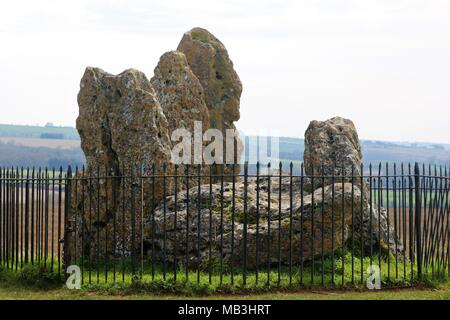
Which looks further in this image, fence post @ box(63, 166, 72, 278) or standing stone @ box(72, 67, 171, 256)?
standing stone @ box(72, 67, 171, 256)

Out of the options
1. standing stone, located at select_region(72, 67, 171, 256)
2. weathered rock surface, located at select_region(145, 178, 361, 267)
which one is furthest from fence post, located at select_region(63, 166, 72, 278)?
weathered rock surface, located at select_region(145, 178, 361, 267)

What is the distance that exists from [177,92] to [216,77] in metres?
2.97

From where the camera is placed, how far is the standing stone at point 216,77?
22094mm

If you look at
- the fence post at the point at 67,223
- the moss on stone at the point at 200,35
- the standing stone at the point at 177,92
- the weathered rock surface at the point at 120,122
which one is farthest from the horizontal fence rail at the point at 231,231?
the moss on stone at the point at 200,35

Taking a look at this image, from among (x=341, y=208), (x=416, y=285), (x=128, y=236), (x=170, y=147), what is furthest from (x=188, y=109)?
(x=416, y=285)

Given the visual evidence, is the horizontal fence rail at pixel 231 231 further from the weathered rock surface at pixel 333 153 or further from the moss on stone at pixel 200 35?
the moss on stone at pixel 200 35

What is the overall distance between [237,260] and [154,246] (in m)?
1.74

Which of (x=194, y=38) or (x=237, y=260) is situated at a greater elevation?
(x=194, y=38)

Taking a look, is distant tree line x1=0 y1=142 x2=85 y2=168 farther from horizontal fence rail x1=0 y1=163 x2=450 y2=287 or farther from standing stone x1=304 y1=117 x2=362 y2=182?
horizontal fence rail x1=0 y1=163 x2=450 y2=287

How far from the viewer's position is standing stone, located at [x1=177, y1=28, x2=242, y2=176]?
22094 mm

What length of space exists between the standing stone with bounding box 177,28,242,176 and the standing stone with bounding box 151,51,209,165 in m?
2.14

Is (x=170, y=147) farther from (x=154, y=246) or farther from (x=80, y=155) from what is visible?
(x=80, y=155)

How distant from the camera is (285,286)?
→ 14.8 m

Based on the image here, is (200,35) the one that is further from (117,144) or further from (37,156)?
(37,156)
